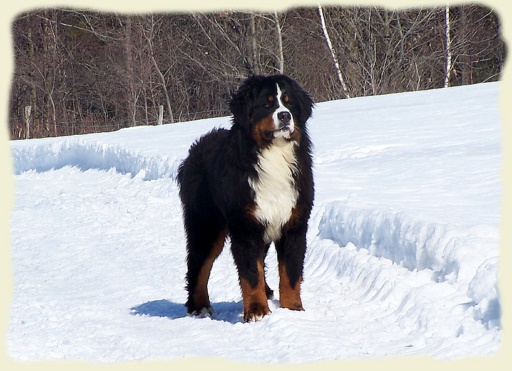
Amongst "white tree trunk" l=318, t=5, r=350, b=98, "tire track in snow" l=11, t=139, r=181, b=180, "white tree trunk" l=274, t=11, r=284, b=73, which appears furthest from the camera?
"white tree trunk" l=274, t=11, r=284, b=73

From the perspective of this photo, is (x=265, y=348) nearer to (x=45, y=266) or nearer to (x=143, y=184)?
(x=45, y=266)

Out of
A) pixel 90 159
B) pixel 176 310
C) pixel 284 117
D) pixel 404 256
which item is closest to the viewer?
pixel 284 117

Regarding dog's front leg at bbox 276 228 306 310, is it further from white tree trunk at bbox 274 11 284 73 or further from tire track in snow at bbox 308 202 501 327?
white tree trunk at bbox 274 11 284 73

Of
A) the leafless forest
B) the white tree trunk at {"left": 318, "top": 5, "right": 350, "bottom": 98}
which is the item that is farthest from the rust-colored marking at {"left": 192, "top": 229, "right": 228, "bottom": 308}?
the leafless forest

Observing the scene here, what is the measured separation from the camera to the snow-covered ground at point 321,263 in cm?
566

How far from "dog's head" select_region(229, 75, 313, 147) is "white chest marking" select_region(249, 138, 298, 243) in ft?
0.28

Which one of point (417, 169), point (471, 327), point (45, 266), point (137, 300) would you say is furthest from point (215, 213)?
point (417, 169)

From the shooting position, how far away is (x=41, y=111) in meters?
35.7

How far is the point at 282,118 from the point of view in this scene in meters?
6.16

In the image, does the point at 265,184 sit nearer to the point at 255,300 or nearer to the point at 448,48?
the point at 255,300

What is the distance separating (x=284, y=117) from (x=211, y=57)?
25979 mm

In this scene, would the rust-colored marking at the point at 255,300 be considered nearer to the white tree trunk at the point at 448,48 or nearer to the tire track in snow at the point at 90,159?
the tire track in snow at the point at 90,159

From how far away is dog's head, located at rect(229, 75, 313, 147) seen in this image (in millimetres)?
6238

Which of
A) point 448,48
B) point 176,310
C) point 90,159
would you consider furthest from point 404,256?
point 448,48
